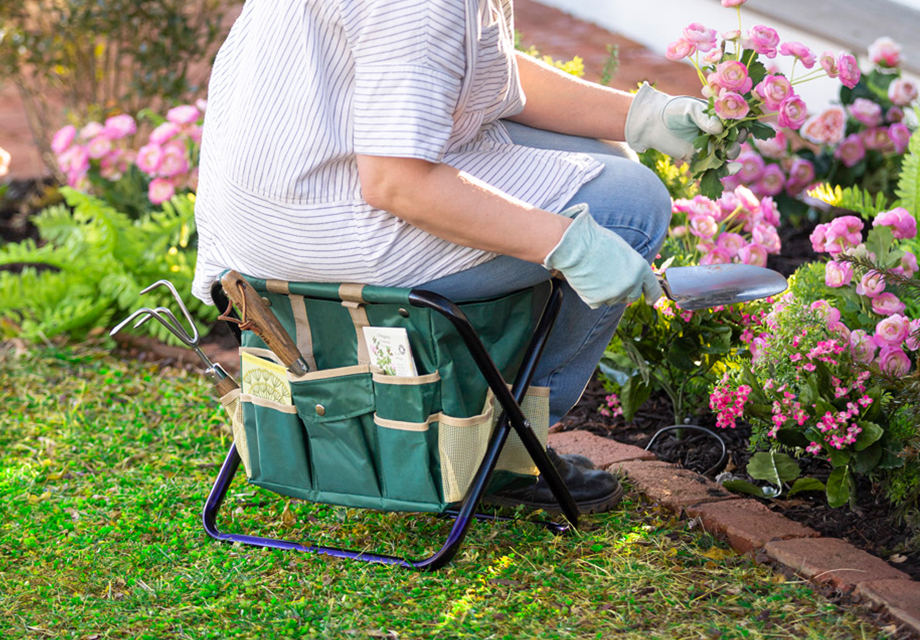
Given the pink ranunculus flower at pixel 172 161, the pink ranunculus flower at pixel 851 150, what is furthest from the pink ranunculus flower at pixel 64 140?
the pink ranunculus flower at pixel 851 150

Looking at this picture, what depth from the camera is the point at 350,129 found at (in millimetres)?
1753

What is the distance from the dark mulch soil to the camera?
2006mm

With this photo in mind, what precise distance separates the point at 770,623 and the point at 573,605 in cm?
34

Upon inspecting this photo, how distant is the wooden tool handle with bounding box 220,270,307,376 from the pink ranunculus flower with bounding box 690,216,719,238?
1.14 meters

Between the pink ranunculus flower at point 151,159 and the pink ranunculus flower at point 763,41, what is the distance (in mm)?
2445

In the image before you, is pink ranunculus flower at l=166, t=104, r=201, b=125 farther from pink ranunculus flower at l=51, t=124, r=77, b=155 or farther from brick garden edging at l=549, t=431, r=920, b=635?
brick garden edging at l=549, t=431, r=920, b=635

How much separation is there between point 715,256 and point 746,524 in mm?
827

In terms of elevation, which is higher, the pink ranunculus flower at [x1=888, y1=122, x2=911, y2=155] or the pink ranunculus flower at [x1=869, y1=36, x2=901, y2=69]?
the pink ranunculus flower at [x1=869, y1=36, x2=901, y2=69]

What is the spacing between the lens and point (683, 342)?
2408 mm

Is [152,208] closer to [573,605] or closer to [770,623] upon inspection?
[573,605]

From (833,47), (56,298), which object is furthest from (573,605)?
(833,47)

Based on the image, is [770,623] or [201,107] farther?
[201,107]

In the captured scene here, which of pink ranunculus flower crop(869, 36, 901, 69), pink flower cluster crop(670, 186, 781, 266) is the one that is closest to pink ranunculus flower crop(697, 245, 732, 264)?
pink flower cluster crop(670, 186, 781, 266)

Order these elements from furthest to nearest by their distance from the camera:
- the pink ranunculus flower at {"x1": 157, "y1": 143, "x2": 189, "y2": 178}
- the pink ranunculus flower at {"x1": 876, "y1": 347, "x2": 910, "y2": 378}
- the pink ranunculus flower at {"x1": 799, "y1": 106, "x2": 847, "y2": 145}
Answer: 1. the pink ranunculus flower at {"x1": 157, "y1": 143, "x2": 189, "y2": 178}
2. the pink ranunculus flower at {"x1": 799, "y1": 106, "x2": 847, "y2": 145}
3. the pink ranunculus flower at {"x1": 876, "y1": 347, "x2": 910, "y2": 378}
